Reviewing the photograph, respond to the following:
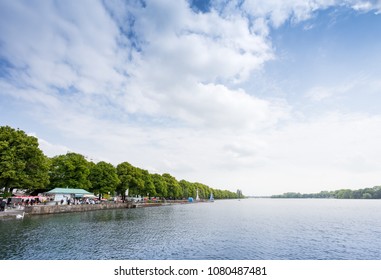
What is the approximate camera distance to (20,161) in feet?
184

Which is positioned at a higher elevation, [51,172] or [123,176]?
[123,176]

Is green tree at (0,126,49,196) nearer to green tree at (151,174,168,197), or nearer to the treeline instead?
the treeline

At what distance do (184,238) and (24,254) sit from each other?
19.7 meters

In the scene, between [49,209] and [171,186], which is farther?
[171,186]

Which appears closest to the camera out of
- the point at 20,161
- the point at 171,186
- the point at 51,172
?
the point at 20,161

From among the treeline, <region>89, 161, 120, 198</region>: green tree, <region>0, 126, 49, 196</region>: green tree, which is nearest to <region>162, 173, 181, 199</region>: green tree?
the treeline

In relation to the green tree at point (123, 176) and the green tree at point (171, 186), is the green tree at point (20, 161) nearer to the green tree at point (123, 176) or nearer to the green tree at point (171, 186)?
the green tree at point (123, 176)

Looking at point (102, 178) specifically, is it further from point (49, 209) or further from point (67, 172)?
point (49, 209)

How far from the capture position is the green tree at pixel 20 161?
52.8m

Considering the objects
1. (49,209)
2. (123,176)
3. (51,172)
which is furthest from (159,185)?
(49,209)

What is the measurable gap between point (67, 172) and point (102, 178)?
1482cm

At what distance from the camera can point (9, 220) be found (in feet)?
153
